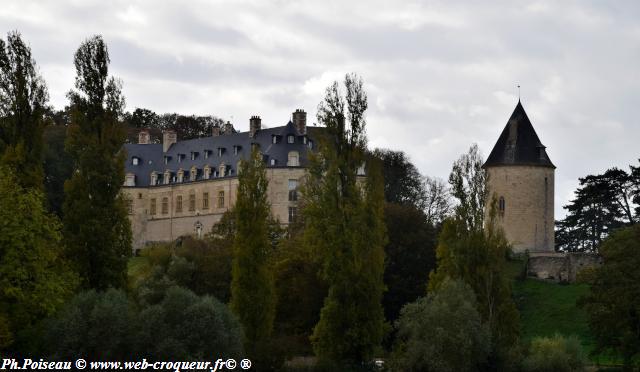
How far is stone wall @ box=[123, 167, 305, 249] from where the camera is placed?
73.1 m

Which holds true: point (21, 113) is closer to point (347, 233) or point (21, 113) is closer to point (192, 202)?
point (347, 233)

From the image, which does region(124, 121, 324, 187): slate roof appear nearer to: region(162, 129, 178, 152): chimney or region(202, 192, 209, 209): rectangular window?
region(162, 129, 178, 152): chimney

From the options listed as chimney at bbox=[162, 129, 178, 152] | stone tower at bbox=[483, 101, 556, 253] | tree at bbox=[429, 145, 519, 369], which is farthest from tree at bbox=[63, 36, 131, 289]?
chimney at bbox=[162, 129, 178, 152]

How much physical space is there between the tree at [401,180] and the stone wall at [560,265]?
14.8m

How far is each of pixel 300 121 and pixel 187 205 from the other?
10467 mm

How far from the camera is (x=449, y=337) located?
3247cm

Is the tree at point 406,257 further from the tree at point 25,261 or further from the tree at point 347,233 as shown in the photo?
the tree at point 25,261

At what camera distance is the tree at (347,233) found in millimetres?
32469

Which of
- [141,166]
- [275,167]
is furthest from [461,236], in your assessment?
[141,166]

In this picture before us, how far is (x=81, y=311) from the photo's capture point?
27109 mm

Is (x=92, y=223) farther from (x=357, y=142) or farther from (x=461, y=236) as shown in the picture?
(x=461, y=236)

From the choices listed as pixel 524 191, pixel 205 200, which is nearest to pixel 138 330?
pixel 524 191

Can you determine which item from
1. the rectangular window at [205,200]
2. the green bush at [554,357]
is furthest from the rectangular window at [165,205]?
the green bush at [554,357]

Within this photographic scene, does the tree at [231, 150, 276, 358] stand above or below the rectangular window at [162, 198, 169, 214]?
below
